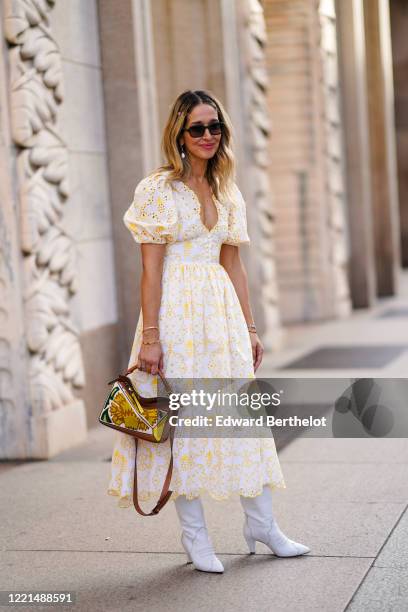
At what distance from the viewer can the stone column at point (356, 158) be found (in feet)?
51.5

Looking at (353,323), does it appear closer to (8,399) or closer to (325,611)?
(8,399)

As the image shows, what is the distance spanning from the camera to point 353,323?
14.1m

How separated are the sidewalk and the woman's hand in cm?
84

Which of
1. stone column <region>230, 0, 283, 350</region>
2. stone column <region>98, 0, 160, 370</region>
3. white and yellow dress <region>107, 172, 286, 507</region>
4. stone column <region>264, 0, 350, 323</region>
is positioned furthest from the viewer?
stone column <region>264, 0, 350, 323</region>

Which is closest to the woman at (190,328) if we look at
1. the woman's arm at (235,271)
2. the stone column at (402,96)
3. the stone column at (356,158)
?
the woman's arm at (235,271)

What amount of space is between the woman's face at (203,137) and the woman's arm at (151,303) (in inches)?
15.9

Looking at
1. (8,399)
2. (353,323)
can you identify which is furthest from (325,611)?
(353,323)

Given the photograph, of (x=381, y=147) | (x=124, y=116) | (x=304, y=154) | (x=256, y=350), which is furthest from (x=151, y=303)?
(x=381, y=147)

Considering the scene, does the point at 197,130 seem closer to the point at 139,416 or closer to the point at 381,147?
the point at 139,416

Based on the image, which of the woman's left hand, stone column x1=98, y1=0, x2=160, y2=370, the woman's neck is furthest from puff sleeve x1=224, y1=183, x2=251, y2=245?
stone column x1=98, y1=0, x2=160, y2=370

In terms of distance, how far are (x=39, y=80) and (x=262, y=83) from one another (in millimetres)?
4887

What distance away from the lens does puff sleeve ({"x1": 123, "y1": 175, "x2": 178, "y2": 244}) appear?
15.3ft

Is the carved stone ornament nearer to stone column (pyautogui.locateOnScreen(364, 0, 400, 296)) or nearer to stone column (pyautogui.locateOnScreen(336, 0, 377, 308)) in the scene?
stone column (pyautogui.locateOnScreen(336, 0, 377, 308))

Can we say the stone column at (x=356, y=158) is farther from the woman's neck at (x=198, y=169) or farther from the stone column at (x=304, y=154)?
the woman's neck at (x=198, y=169)
